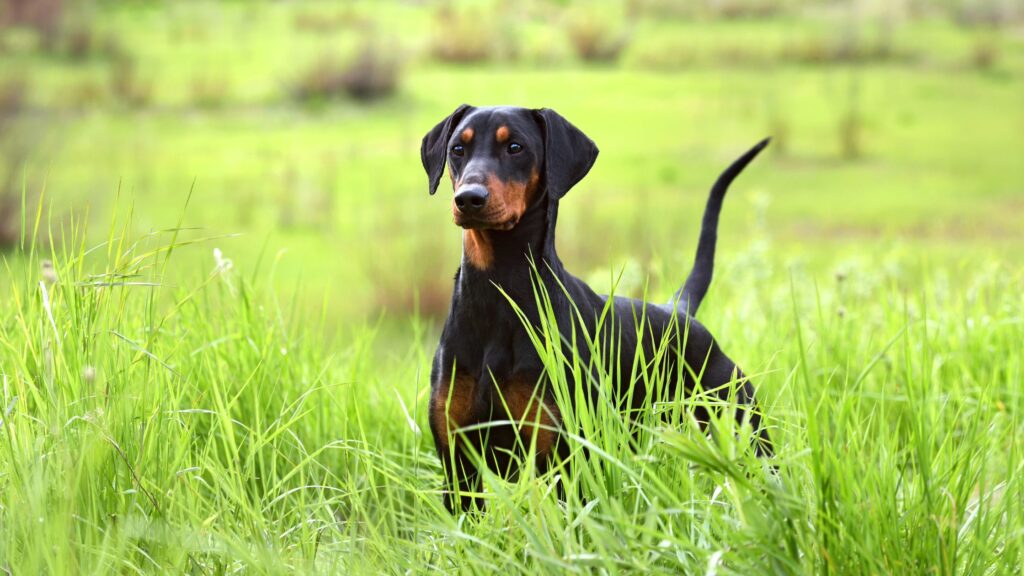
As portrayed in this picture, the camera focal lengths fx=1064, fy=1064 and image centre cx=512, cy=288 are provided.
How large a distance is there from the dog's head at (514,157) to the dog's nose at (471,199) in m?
0.04

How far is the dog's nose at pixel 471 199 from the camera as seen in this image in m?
2.92

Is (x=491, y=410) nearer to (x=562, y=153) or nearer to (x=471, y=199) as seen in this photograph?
(x=471, y=199)

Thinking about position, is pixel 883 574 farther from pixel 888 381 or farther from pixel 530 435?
pixel 888 381

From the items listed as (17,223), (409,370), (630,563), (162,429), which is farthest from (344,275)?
(630,563)

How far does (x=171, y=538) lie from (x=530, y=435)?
3.31 feet

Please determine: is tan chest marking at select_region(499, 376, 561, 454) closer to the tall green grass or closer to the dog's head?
the tall green grass

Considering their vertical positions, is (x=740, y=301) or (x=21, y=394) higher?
(x=21, y=394)

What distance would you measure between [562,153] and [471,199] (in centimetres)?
47

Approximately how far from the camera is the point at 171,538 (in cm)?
262

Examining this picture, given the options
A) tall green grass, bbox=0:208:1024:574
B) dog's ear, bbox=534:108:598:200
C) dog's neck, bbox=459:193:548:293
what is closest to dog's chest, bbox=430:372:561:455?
tall green grass, bbox=0:208:1024:574

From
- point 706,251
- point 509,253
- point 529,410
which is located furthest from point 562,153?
point 706,251

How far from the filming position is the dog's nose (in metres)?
2.92

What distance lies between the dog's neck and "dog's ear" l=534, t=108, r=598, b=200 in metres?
0.11

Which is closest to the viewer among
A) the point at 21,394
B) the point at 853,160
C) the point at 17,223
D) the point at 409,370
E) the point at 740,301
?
the point at 21,394
